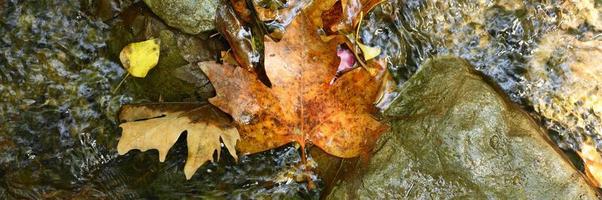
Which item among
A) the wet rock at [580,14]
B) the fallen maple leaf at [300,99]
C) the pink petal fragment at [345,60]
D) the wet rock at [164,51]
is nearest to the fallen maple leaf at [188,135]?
the fallen maple leaf at [300,99]

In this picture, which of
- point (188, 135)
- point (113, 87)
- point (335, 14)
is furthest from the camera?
point (113, 87)

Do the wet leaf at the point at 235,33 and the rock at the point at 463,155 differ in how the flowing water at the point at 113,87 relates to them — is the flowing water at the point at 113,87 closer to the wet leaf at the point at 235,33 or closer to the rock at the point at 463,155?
the rock at the point at 463,155

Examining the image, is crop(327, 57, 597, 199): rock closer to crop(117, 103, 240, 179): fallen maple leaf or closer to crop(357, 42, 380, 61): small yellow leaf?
crop(357, 42, 380, 61): small yellow leaf

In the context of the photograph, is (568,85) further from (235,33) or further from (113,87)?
(113,87)

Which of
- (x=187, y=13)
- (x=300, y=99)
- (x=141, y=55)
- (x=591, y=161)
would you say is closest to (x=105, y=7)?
(x=141, y=55)

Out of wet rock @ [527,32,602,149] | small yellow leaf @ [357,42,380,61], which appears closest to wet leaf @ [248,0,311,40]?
small yellow leaf @ [357,42,380,61]

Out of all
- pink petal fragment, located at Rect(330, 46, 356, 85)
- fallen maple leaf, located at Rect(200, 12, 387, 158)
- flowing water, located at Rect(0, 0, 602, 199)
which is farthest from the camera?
flowing water, located at Rect(0, 0, 602, 199)
